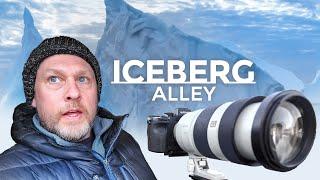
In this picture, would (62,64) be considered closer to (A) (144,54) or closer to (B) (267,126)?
(A) (144,54)

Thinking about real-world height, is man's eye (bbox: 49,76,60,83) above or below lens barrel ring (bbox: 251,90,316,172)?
above

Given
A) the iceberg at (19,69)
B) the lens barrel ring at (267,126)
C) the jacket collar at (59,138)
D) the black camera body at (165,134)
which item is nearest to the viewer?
the lens barrel ring at (267,126)

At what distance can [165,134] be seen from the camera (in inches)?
61.6

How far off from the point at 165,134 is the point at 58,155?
1.00 ft

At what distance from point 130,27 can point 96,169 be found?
0.52 meters

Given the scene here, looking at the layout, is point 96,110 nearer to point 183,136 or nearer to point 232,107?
point 183,136

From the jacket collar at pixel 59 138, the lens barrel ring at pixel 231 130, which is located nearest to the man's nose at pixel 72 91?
the jacket collar at pixel 59 138

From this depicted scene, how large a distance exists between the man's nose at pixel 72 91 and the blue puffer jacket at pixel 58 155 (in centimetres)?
12

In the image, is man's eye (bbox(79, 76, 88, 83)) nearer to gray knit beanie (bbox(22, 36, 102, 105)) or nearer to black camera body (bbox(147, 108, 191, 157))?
gray knit beanie (bbox(22, 36, 102, 105))

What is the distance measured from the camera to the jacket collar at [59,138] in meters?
1.65

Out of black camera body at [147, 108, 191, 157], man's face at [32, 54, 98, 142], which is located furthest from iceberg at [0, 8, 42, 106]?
black camera body at [147, 108, 191, 157]

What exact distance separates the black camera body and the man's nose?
0.22 meters

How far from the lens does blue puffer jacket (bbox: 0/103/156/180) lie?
164 cm

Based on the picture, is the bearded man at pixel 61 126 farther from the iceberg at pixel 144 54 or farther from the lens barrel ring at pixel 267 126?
the lens barrel ring at pixel 267 126
